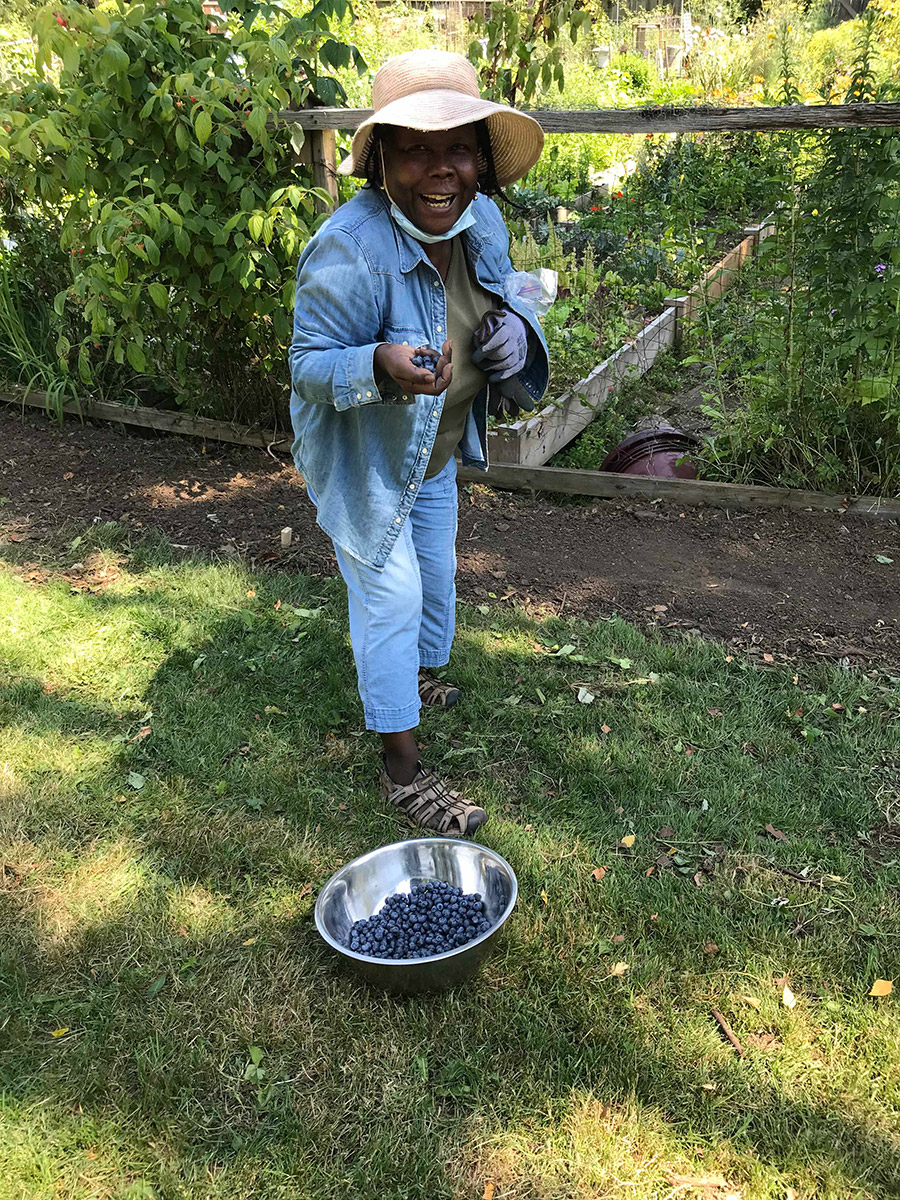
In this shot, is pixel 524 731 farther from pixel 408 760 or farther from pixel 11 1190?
pixel 11 1190

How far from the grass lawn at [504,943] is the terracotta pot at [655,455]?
52.4 inches

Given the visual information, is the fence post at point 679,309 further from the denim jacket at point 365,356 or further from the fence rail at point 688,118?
the denim jacket at point 365,356

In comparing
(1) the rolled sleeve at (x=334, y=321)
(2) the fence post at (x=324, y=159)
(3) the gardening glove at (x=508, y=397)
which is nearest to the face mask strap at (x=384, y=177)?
(1) the rolled sleeve at (x=334, y=321)

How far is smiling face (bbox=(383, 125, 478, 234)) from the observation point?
223 cm

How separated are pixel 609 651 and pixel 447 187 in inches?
71.9

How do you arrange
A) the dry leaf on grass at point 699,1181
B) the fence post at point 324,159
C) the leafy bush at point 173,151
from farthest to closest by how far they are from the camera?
the fence post at point 324,159 < the leafy bush at point 173,151 < the dry leaf on grass at point 699,1181

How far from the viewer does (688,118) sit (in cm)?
398

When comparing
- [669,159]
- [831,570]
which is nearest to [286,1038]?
[831,570]

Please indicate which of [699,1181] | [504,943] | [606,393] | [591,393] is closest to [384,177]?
[504,943]

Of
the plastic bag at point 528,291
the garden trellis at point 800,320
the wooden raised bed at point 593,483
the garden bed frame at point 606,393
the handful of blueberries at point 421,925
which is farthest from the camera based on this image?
the wooden raised bed at point 593,483

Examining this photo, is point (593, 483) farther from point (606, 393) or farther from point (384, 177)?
point (384, 177)

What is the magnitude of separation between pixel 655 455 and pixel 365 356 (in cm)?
282

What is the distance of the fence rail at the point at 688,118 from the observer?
12.1 ft

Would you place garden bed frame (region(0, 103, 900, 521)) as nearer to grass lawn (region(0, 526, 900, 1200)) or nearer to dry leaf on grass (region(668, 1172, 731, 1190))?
grass lawn (region(0, 526, 900, 1200))
